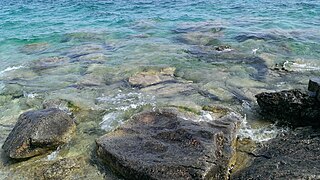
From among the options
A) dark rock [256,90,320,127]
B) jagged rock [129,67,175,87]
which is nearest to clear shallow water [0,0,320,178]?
jagged rock [129,67,175,87]

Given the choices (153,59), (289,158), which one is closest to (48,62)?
(153,59)

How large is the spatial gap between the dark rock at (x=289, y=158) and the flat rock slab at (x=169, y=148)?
1.74 feet

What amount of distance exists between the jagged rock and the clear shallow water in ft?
0.84

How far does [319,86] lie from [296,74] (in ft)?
13.3

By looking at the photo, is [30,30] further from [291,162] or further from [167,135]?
[291,162]

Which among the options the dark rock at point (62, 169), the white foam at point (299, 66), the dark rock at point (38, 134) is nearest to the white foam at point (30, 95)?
the dark rock at point (38, 134)

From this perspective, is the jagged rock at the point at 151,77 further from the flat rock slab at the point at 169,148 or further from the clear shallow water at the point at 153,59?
the flat rock slab at the point at 169,148

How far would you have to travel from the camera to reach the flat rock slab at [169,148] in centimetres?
574

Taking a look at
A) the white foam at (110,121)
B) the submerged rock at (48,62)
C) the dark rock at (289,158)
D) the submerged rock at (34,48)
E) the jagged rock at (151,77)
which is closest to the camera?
the dark rock at (289,158)

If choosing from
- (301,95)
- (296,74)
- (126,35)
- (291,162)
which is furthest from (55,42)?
(291,162)

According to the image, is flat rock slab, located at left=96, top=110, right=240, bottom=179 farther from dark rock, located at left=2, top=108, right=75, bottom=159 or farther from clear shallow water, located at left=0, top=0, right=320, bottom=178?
dark rock, located at left=2, top=108, right=75, bottom=159

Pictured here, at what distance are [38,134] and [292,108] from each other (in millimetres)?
5407

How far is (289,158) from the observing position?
600 centimetres

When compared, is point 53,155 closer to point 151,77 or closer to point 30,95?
point 30,95
